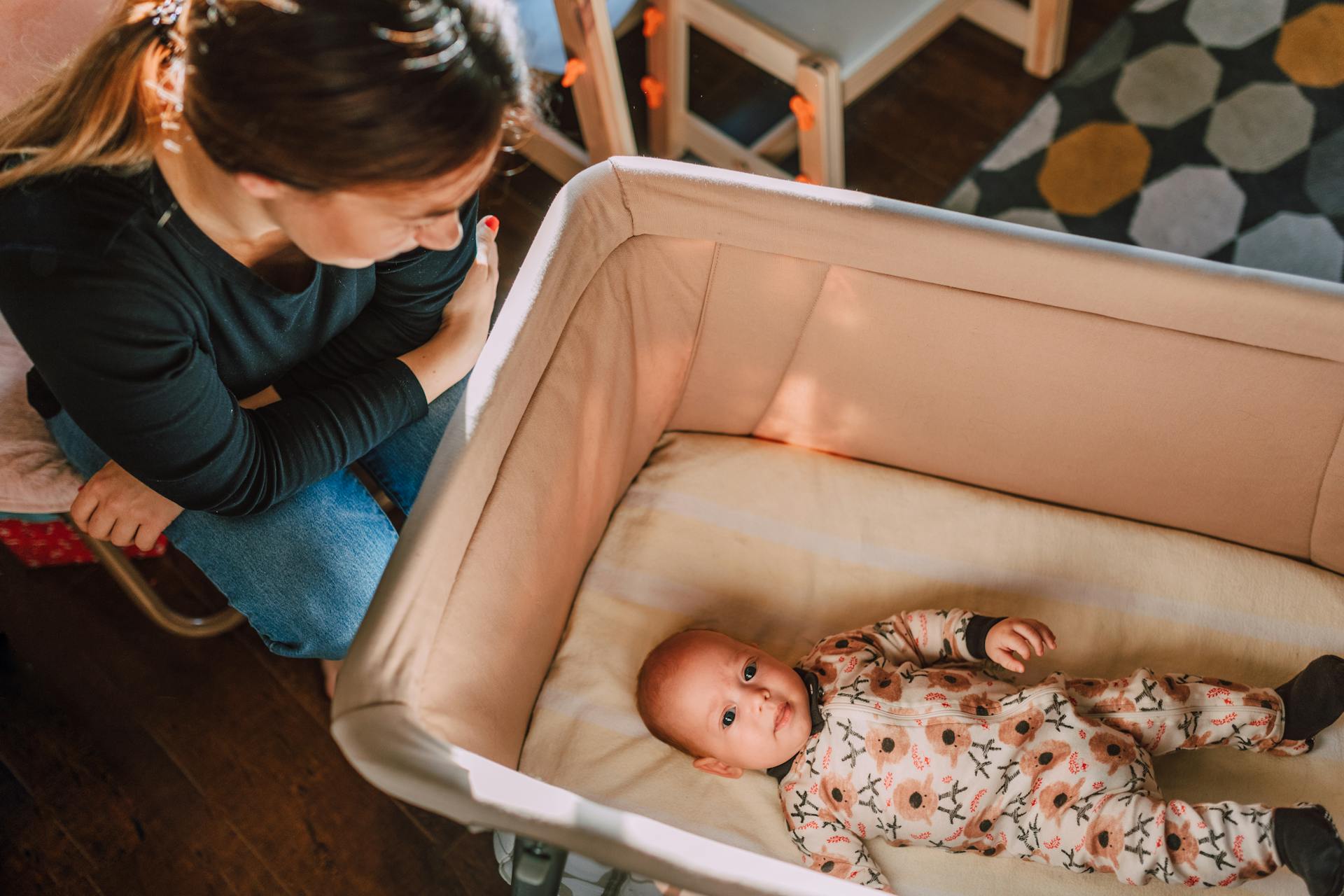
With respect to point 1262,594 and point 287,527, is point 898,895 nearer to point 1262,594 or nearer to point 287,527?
point 1262,594

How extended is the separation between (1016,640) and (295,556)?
0.77 metres

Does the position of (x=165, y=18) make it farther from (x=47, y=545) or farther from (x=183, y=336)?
(x=47, y=545)

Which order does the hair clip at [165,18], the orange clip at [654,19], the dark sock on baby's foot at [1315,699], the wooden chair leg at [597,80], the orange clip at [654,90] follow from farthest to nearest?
the orange clip at [654,90], the orange clip at [654,19], the wooden chair leg at [597,80], the dark sock on baby's foot at [1315,699], the hair clip at [165,18]

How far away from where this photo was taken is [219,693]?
54.5 inches

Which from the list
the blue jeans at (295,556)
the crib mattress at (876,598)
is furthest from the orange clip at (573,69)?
the blue jeans at (295,556)

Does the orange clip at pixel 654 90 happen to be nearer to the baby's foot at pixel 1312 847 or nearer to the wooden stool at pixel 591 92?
the wooden stool at pixel 591 92

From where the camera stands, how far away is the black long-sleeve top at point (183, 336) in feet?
2.41

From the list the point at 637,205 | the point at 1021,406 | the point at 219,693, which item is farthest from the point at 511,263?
the point at 1021,406

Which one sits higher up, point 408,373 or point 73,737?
point 408,373

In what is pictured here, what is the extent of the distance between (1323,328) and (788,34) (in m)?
0.81

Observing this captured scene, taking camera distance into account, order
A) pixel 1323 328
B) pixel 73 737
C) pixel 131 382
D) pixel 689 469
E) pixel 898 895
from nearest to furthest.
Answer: pixel 131 382 → pixel 1323 328 → pixel 898 895 → pixel 689 469 → pixel 73 737

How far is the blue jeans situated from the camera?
98 cm

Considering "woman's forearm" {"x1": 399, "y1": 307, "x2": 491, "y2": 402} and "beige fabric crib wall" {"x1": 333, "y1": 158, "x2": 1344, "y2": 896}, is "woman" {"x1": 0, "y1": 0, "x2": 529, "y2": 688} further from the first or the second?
"beige fabric crib wall" {"x1": 333, "y1": 158, "x2": 1344, "y2": 896}

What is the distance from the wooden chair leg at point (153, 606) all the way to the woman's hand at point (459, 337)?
474 millimetres
